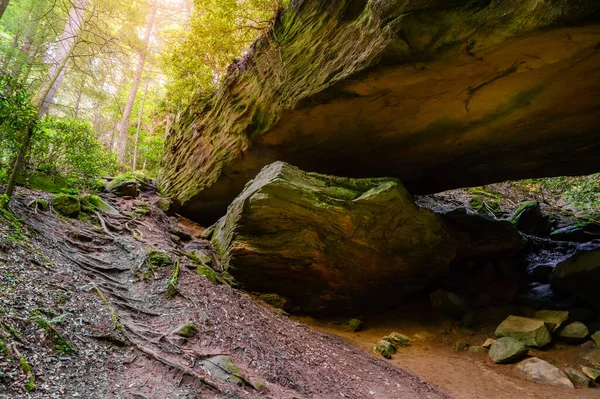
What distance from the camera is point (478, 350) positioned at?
301 inches

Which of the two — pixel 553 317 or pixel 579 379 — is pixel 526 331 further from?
pixel 579 379

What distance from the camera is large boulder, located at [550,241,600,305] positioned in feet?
27.2

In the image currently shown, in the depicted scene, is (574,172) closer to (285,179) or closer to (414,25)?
(414,25)

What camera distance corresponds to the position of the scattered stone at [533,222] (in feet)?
41.0

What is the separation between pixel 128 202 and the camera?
11.0 meters

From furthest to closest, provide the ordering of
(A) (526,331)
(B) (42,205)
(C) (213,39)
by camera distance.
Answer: (C) (213,39)
(A) (526,331)
(B) (42,205)

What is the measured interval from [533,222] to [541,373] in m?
8.15

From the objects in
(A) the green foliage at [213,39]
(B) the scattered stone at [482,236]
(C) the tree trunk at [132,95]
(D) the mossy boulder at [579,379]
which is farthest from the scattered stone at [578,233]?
(C) the tree trunk at [132,95]

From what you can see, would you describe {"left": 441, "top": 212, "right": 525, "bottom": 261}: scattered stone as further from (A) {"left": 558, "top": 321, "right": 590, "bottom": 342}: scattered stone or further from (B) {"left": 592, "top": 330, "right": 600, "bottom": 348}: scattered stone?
(B) {"left": 592, "top": 330, "right": 600, "bottom": 348}: scattered stone

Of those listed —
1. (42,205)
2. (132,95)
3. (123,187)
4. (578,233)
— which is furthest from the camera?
(132,95)

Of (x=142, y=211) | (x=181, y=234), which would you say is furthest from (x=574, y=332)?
(x=142, y=211)

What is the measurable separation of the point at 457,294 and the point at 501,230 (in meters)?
2.76

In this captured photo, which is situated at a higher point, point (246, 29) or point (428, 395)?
point (246, 29)

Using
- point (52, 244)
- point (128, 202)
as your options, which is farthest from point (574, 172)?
point (128, 202)
